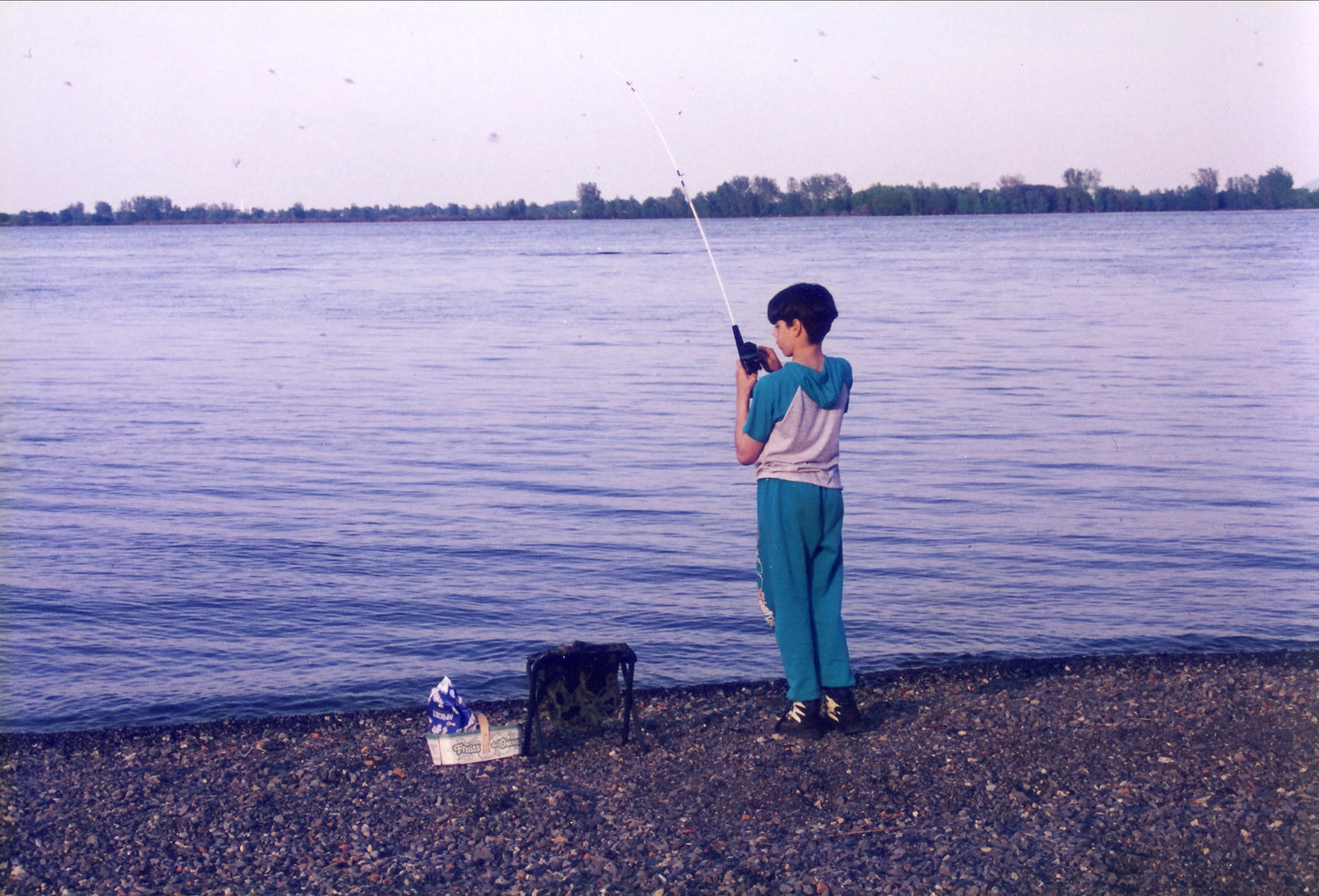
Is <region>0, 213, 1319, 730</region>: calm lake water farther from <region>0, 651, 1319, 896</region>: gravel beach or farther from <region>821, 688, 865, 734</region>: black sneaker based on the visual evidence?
<region>821, 688, 865, 734</region>: black sneaker

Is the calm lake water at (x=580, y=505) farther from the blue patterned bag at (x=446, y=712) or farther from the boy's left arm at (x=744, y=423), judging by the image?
the boy's left arm at (x=744, y=423)

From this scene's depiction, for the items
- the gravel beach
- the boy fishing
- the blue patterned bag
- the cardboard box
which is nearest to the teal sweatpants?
the boy fishing

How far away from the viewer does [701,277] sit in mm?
51594

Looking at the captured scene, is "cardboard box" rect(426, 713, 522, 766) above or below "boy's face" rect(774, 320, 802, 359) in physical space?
below

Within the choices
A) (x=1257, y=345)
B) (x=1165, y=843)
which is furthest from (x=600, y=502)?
(x=1257, y=345)

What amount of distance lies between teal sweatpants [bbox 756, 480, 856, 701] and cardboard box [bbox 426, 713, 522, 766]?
3.45ft

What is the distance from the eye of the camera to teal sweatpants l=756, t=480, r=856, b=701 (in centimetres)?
460

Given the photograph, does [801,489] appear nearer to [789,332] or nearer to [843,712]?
[789,332]

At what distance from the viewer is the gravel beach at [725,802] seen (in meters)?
3.64

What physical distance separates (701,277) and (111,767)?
157 ft

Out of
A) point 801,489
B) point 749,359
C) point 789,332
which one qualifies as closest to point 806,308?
point 789,332

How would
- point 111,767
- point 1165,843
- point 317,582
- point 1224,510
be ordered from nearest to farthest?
point 1165,843
point 111,767
point 317,582
point 1224,510

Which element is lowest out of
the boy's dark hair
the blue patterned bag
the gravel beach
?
the gravel beach

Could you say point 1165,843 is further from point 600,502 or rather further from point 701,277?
point 701,277
